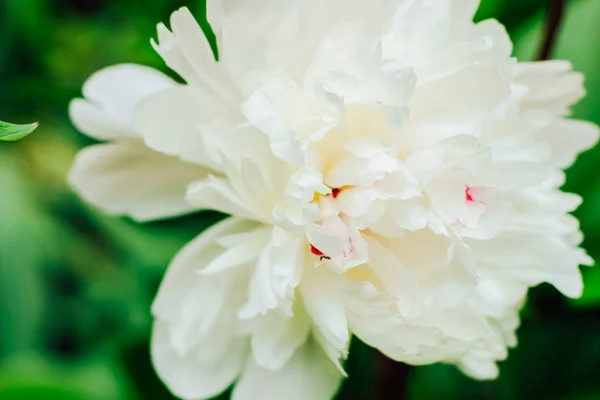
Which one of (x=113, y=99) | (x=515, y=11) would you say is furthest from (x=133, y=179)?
(x=515, y=11)

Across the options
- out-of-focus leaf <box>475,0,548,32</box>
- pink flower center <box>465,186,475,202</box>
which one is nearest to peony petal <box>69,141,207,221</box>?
pink flower center <box>465,186,475,202</box>

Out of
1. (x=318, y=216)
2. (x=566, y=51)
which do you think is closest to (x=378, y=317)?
(x=318, y=216)

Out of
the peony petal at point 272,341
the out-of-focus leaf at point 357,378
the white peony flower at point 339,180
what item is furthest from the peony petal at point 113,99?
the out-of-focus leaf at point 357,378

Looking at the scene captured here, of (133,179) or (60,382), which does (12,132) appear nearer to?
(133,179)

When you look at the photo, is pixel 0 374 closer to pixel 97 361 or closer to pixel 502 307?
pixel 97 361

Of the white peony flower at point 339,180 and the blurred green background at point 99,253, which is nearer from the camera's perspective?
the white peony flower at point 339,180

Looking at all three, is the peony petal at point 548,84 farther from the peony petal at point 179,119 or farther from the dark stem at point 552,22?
the peony petal at point 179,119
